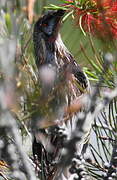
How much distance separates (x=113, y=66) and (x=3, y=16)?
31 centimetres

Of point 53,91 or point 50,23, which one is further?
point 50,23

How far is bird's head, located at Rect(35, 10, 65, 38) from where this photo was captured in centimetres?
129

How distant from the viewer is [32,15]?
2.16ft

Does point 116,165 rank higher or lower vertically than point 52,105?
lower

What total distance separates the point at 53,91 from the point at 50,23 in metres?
0.74

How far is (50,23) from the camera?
1.38m

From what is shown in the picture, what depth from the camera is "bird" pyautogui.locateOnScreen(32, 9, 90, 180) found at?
666 mm

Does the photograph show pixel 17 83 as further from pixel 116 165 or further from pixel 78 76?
pixel 78 76

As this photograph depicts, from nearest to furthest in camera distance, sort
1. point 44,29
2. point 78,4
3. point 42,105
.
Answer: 1. point 42,105
2. point 78,4
3. point 44,29

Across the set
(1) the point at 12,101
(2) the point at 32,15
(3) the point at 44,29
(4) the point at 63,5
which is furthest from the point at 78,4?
(1) the point at 12,101

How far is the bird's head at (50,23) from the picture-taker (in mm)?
1288

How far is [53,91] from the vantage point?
0.68m

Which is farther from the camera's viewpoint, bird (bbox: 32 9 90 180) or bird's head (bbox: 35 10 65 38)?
bird's head (bbox: 35 10 65 38)

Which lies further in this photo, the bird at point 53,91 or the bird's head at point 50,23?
the bird's head at point 50,23
